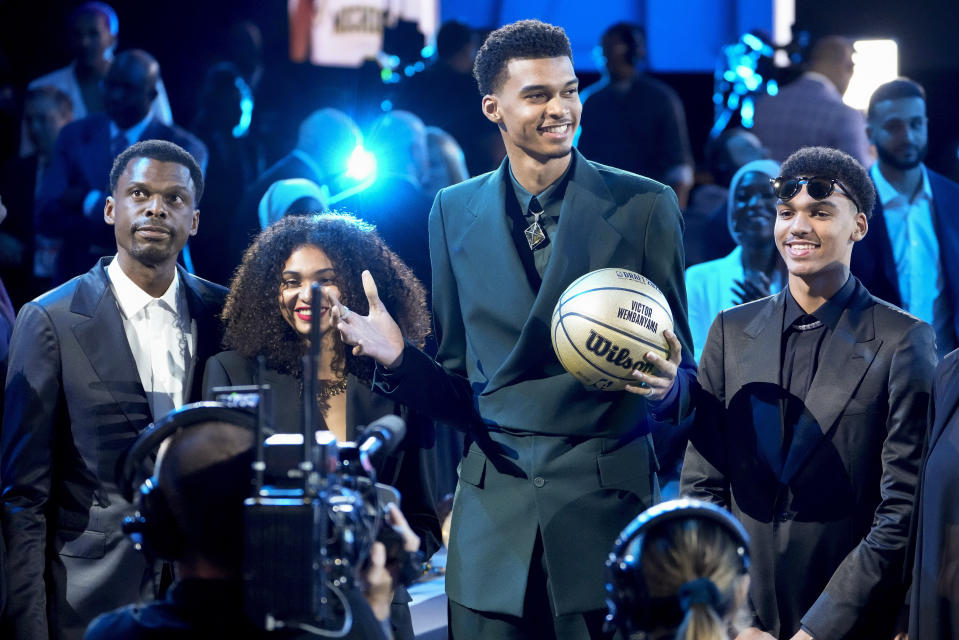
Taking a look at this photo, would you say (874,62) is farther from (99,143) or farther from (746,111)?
(99,143)

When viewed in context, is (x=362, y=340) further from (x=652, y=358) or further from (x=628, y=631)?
(x=628, y=631)

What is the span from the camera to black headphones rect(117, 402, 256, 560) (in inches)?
88.9

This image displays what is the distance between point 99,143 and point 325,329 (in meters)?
3.64

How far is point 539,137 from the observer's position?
3486mm

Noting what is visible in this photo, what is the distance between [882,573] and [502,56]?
1.84 metres

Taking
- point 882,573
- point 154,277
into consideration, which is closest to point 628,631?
point 882,573

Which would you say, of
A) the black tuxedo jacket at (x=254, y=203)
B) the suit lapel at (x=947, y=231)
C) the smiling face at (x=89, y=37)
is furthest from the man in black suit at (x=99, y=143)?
the suit lapel at (x=947, y=231)

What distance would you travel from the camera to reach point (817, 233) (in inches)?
144

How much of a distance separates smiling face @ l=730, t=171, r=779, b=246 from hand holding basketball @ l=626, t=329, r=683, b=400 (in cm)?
272

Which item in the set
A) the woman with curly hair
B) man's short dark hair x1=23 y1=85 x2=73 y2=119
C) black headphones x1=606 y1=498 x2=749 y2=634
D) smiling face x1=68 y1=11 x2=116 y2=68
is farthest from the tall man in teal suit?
smiling face x1=68 y1=11 x2=116 y2=68

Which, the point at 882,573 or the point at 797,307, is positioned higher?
the point at 797,307

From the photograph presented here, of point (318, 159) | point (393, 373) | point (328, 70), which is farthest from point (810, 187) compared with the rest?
point (328, 70)

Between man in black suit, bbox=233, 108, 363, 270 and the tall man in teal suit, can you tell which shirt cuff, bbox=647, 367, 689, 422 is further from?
man in black suit, bbox=233, 108, 363, 270

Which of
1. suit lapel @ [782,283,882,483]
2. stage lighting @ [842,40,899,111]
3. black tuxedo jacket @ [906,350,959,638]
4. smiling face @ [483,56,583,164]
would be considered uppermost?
stage lighting @ [842,40,899,111]
